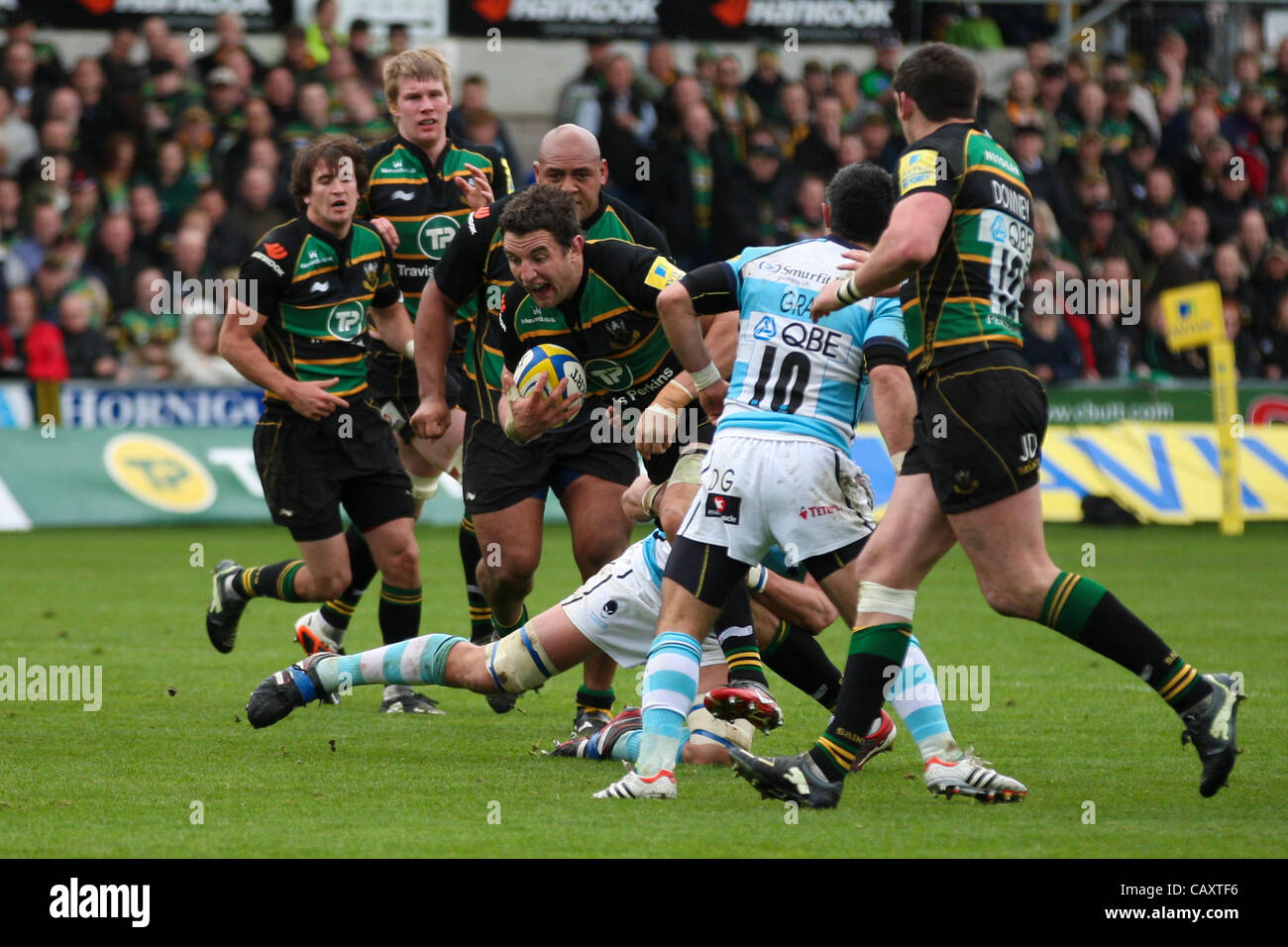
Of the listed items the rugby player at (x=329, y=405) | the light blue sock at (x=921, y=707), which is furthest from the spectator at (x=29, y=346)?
the light blue sock at (x=921, y=707)

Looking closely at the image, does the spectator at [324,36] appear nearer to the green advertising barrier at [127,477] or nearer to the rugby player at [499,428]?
the green advertising barrier at [127,477]

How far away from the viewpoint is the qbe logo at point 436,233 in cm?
901

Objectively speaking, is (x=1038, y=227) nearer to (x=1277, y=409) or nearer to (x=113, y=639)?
(x=1277, y=409)

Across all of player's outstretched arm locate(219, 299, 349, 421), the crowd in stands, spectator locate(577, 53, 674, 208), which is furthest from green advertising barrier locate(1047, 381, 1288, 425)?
player's outstretched arm locate(219, 299, 349, 421)

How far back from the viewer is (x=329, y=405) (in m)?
8.30

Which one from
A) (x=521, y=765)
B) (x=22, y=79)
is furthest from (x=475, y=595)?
(x=22, y=79)

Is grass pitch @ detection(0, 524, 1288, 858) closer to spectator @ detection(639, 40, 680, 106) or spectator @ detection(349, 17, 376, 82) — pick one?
spectator @ detection(349, 17, 376, 82)

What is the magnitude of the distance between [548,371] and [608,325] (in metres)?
0.35

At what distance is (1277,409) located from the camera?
18.7 meters

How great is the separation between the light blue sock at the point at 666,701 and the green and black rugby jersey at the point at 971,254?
1216 mm

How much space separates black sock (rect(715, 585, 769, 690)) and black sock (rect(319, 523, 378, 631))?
7.64 feet

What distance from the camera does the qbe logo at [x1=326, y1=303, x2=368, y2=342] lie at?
857 cm
